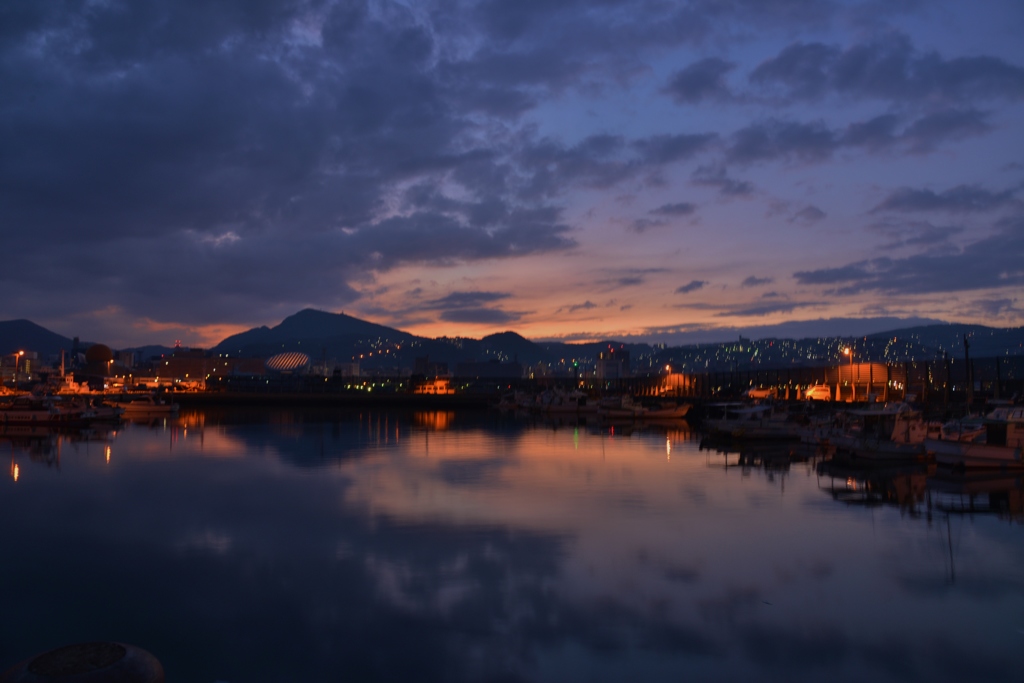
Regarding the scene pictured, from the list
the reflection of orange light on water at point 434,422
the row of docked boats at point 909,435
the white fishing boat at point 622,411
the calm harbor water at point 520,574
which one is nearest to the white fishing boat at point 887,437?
the row of docked boats at point 909,435

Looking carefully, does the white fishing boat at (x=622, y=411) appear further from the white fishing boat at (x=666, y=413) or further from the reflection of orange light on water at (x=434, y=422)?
the reflection of orange light on water at (x=434, y=422)

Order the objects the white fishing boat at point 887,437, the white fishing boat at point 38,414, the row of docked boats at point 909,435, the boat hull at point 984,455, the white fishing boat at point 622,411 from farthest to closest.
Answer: the white fishing boat at point 622,411 < the white fishing boat at point 38,414 < the white fishing boat at point 887,437 < the row of docked boats at point 909,435 < the boat hull at point 984,455

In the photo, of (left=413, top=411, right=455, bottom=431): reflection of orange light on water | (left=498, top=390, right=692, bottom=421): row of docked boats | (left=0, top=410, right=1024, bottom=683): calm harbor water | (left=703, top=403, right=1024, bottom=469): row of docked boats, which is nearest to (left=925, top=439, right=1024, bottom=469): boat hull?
(left=703, top=403, right=1024, bottom=469): row of docked boats

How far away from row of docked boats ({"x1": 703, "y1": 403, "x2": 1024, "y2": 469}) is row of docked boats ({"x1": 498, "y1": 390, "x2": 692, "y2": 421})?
2558 cm

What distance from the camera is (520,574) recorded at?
501 inches

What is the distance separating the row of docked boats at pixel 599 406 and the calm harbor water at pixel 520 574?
42.5 meters

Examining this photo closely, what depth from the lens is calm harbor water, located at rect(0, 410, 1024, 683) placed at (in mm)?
9344

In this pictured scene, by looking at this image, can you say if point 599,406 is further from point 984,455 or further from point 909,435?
point 984,455

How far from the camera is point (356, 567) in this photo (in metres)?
13.2

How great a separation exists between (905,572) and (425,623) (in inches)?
344

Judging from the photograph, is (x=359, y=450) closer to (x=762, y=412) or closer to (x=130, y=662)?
(x=762, y=412)

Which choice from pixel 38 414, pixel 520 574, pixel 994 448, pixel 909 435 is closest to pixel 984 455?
pixel 994 448

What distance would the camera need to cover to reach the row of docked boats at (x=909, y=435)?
2677 centimetres

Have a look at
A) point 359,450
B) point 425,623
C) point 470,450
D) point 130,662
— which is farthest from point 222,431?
point 130,662
